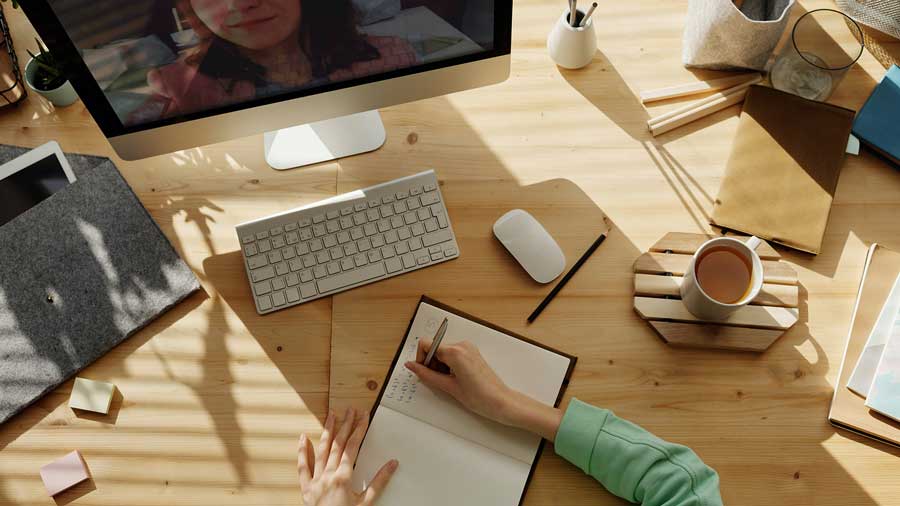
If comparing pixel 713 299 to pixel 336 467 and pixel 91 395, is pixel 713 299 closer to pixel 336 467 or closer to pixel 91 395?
pixel 336 467

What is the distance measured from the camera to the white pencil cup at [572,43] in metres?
0.97

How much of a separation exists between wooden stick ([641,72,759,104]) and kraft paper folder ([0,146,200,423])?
73 centimetres

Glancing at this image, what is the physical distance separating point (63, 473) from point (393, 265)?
1.62 ft

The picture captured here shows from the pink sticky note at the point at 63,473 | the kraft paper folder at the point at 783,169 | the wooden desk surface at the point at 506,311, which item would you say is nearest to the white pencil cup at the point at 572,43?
the wooden desk surface at the point at 506,311

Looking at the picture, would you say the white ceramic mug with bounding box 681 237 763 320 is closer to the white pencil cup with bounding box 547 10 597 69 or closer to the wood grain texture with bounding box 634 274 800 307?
the wood grain texture with bounding box 634 274 800 307

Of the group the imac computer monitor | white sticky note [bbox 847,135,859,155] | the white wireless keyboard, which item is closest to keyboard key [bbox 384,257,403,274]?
the white wireless keyboard

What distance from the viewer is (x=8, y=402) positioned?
84 centimetres

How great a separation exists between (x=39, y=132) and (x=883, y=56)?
1.32 meters

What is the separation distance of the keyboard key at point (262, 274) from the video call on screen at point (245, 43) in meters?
0.23

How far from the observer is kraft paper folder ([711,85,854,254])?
0.91m

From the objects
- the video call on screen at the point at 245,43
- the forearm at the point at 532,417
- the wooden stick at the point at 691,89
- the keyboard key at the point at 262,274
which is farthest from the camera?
the wooden stick at the point at 691,89

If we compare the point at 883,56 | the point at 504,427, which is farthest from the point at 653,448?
the point at 883,56

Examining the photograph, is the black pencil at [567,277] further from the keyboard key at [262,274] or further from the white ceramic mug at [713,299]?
the keyboard key at [262,274]

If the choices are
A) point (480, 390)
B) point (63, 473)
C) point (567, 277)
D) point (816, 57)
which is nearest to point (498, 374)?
point (480, 390)
